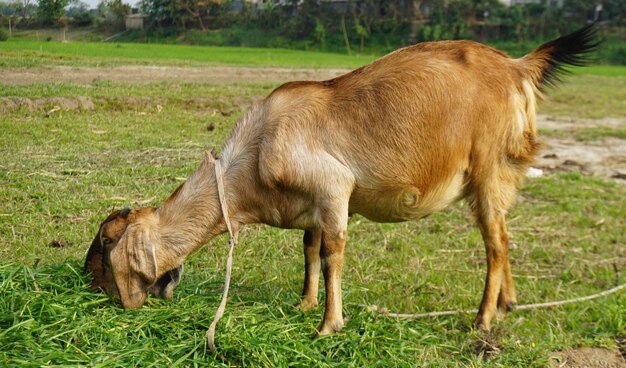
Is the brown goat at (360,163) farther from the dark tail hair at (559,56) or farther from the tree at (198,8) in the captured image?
the tree at (198,8)

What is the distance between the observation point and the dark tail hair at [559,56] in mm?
5367

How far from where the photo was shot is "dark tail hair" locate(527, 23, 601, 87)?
5367 millimetres

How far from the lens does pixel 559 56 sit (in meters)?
5.43

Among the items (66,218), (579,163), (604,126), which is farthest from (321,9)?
(66,218)

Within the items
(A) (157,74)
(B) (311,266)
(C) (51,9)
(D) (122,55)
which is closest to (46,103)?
(C) (51,9)

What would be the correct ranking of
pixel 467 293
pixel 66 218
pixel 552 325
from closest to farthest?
pixel 552 325 → pixel 467 293 → pixel 66 218

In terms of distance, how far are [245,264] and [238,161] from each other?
68.9 inches

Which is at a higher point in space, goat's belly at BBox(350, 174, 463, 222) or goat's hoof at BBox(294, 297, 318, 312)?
goat's belly at BBox(350, 174, 463, 222)

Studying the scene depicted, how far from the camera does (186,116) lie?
41.7 feet

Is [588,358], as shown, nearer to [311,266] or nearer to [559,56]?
[311,266]

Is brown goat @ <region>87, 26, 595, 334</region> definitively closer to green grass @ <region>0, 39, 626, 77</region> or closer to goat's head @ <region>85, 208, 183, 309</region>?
goat's head @ <region>85, 208, 183, 309</region>

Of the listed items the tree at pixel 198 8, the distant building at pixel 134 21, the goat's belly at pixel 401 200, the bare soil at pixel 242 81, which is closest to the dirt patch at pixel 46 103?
the bare soil at pixel 242 81

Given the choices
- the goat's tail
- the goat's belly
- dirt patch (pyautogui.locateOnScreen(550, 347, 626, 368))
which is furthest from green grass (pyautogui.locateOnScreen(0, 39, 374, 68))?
dirt patch (pyautogui.locateOnScreen(550, 347, 626, 368))

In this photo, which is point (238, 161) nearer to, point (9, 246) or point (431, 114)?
point (431, 114)
